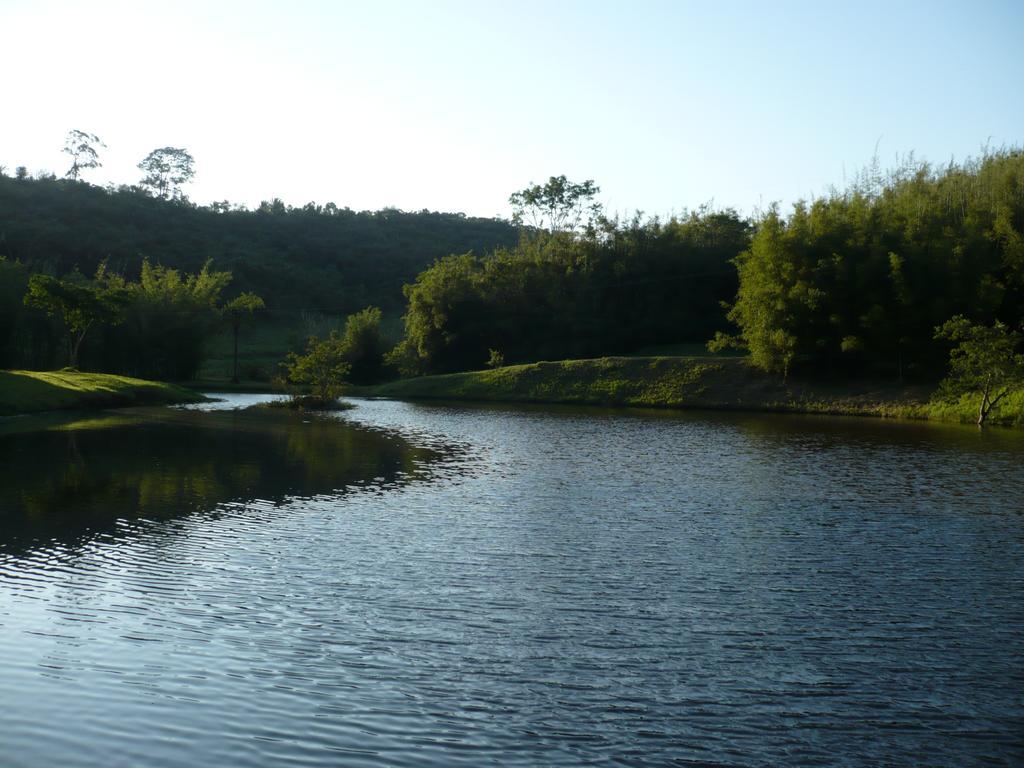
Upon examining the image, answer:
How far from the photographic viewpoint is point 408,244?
13088 centimetres

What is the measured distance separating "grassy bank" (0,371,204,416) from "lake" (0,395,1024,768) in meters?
20.1

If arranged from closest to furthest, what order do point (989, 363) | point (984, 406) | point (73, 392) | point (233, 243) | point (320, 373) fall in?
1. point (989, 363)
2. point (984, 406)
3. point (73, 392)
4. point (320, 373)
5. point (233, 243)

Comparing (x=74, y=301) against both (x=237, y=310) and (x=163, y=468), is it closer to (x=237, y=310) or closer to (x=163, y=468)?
(x=237, y=310)

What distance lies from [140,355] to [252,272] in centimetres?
4565

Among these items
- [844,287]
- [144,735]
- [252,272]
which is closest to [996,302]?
[844,287]

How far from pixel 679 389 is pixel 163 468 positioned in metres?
35.7

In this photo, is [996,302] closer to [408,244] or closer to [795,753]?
[795,753]

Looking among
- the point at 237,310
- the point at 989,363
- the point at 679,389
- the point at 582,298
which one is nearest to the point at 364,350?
the point at 237,310

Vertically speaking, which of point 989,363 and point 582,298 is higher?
point 582,298

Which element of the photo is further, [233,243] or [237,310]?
[233,243]

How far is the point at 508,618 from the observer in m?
10.5

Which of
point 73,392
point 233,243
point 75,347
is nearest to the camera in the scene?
point 73,392

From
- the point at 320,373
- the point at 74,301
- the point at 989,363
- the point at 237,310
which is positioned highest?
the point at 237,310

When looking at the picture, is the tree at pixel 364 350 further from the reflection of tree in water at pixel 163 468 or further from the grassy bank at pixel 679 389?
the reflection of tree in water at pixel 163 468
